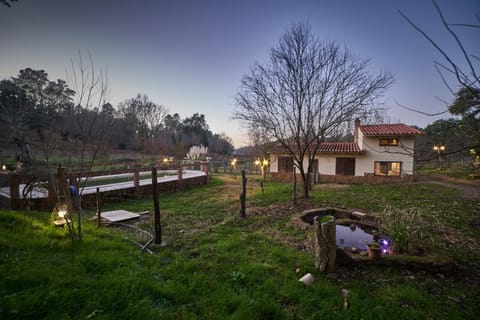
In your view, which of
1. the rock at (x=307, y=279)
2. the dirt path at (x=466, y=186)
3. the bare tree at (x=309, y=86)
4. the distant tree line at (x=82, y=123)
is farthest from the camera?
the dirt path at (x=466, y=186)

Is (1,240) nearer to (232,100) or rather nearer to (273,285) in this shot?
(273,285)

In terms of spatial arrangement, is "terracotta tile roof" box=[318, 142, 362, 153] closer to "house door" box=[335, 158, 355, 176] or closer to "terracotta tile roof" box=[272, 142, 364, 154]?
"terracotta tile roof" box=[272, 142, 364, 154]

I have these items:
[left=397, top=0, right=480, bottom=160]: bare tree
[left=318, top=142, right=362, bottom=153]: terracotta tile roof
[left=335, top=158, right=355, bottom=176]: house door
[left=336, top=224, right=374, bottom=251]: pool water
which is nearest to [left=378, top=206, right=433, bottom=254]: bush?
[left=336, top=224, right=374, bottom=251]: pool water

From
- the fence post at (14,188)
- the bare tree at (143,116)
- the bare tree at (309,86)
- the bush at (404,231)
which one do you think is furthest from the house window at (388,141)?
the bare tree at (143,116)

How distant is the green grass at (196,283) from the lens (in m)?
2.02

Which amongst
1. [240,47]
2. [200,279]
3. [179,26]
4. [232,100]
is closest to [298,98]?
[232,100]

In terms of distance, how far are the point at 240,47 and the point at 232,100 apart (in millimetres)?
4108

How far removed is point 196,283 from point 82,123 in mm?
3535

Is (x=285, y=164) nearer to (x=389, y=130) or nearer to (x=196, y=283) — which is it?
(x=389, y=130)

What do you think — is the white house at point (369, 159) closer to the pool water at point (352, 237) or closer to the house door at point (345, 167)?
the house door at point (345, 167)

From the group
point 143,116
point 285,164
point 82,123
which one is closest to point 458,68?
point 82,123

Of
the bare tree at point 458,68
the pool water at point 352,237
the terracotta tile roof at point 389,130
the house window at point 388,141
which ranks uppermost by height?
the terracotta tile roof at point 389,130

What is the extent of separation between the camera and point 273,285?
8.75 feet

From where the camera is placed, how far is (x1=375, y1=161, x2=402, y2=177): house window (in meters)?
13.9
